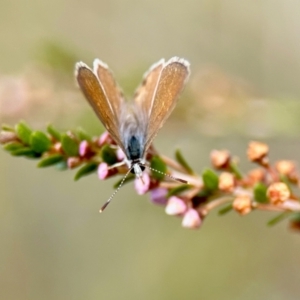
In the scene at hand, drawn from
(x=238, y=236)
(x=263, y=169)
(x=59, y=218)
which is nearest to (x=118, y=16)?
(x=59, y=218)

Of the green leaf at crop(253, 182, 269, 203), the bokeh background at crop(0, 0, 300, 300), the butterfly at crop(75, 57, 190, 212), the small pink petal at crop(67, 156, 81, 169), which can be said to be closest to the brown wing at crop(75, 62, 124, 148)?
the butterfly at crop(75, 57, 190, 212)

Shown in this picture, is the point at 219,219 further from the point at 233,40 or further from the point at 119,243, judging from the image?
the point at 233,40

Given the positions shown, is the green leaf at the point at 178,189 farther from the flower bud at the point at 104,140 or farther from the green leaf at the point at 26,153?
the green leaf at the point at 26,153

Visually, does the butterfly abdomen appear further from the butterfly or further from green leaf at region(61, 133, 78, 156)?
green leaf at region(61, 133, 78, 156)

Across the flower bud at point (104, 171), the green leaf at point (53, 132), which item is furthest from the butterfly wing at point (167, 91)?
the green leaf at point (53, 132)

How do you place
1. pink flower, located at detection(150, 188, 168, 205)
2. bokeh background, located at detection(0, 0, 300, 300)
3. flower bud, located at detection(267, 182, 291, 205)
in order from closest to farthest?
flower bud, located at detection(267, 182, 291, 205) < pink flower, located at detection(150, 188, 168, 205) < bokeh background, located at detection(0, 0, 300, 300)
